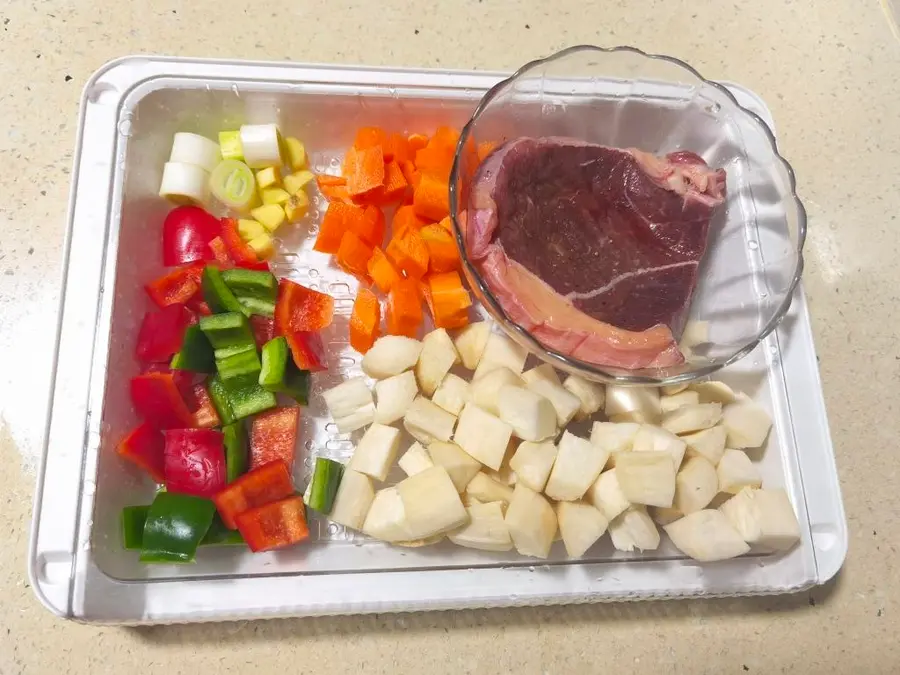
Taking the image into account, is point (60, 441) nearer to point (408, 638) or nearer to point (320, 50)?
point (408, 638)

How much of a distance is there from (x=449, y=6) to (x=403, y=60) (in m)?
0.20

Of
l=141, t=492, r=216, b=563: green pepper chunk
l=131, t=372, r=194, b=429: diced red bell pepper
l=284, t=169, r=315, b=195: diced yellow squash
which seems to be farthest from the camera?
l=284, t=169, r=315, b=195: diced yellow squash

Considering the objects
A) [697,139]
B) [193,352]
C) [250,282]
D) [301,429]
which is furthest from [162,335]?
[697,139]

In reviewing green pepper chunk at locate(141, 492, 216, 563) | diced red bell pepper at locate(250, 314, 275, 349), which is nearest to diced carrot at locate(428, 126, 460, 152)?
diced red bell pepper at locate(250, 314, 275, 349)

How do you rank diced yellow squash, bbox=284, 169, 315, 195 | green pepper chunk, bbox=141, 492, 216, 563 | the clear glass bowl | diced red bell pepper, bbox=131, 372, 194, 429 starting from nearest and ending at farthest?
1. green pepper chunk, bbox=141, 492, 216, 563
2. diced red bell pepper, bbox=131, 372, 194, 429
3. the clear glass bowl
4. diced yellow squash, bbox=284, 169, 315, 195

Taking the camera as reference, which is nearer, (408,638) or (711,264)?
(408,638)

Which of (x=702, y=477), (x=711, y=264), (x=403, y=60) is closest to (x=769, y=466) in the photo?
(x=702, y=477)

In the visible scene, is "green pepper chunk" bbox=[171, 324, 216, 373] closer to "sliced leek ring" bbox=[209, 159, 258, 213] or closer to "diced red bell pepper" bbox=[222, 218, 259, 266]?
"diced red bell pepper" bbox=[222, 218, 259, 266]

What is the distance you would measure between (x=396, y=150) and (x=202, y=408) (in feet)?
2.04

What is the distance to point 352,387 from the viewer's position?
1188 millimetres

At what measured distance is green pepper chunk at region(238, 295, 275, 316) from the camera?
3.95 feet

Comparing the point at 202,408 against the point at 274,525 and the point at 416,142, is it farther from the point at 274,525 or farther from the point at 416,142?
the point at 416,142

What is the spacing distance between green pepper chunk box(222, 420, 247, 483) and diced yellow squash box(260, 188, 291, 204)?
1.54ft

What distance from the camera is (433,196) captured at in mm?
1262
